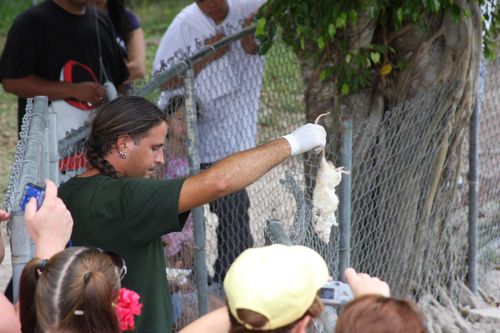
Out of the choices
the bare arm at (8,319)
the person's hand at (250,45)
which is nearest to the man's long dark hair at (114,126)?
the bare arm at (8,319)

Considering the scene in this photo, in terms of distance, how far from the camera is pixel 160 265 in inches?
118

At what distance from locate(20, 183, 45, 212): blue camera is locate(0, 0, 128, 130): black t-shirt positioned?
2.51m

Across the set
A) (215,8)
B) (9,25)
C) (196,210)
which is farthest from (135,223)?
(9,25)

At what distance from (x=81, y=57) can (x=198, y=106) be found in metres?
0.68

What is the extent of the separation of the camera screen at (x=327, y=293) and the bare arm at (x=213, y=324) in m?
0.26

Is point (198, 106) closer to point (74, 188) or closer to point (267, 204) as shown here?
point (267, 204)

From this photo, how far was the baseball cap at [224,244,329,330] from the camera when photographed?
202cm

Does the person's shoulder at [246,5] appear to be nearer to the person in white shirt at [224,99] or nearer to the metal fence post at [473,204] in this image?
the person in white shirt at [224,99]

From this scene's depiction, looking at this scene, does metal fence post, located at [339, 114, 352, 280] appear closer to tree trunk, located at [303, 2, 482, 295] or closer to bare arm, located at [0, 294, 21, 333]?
tree trunk, located at [303, 2, 482, 295]

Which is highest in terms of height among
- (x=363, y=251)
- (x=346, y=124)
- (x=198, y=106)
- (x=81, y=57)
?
(x=81, y=57)

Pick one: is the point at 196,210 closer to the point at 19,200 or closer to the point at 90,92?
the point at 90,92

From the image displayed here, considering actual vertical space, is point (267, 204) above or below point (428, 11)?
below

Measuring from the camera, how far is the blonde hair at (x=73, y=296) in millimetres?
2049

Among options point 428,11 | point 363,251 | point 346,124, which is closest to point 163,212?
point 346,124
